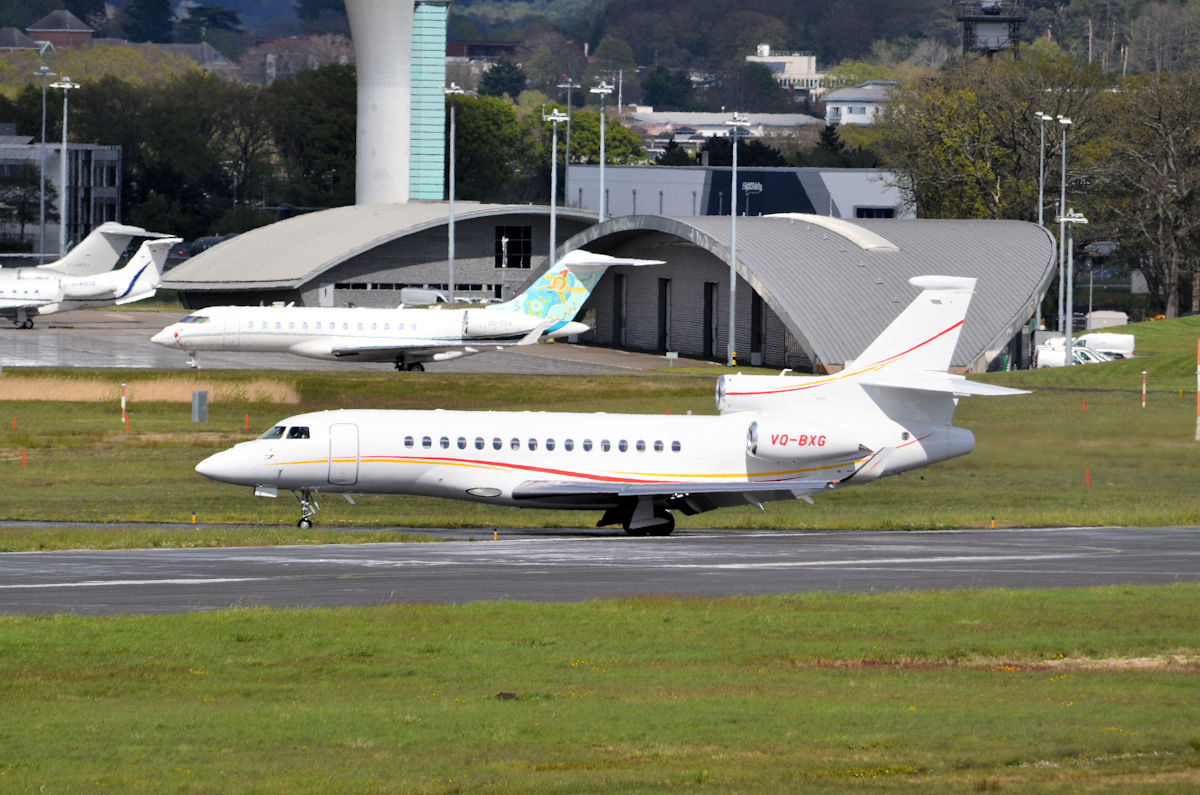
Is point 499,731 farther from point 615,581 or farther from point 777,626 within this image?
point 615,581

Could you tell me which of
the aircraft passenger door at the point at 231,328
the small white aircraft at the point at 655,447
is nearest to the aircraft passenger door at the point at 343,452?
the small white aircraft at the point at 655,447

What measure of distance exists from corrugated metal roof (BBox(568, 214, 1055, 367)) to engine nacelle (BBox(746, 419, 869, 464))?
37.0 metres

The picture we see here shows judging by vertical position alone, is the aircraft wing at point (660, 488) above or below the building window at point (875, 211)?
below

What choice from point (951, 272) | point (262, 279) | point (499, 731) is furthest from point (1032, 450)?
point (262, 279)

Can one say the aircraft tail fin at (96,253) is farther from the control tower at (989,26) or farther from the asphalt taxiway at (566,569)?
the control tower at (989,26)

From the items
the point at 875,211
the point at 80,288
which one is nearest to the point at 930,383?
the point at 80,288

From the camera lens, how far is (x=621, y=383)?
67125 mm

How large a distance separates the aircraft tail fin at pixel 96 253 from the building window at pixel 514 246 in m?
24.5

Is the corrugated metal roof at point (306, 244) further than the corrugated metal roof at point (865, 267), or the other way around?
the corrugated metal roof at point (306, 244)

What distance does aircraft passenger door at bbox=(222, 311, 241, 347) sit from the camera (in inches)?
2844

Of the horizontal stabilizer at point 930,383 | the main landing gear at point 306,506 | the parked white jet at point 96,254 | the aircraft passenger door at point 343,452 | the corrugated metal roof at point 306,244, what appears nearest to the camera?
the horizontal stabilizer at point 930,383

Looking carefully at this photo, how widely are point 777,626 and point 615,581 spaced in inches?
213

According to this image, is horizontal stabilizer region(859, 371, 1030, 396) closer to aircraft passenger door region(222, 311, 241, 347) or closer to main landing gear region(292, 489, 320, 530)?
main landing gear region(292, 489, 320, 530)

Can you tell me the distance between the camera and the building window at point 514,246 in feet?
375
